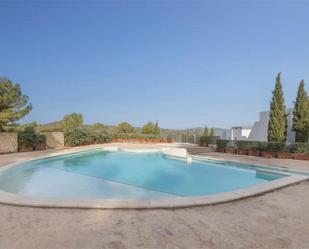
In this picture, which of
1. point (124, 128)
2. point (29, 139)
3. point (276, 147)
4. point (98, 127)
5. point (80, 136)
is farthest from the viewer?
point (98, 127)

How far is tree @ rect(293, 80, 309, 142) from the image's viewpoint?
520 inches

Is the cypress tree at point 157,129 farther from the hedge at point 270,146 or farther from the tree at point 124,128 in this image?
the hedge at point 270,146

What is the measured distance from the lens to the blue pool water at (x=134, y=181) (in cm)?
636

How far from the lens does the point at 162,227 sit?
10.4 feet

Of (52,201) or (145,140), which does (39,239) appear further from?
(145,140)

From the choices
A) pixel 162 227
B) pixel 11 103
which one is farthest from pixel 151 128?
pixel 162 227

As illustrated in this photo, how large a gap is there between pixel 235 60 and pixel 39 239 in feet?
56.9

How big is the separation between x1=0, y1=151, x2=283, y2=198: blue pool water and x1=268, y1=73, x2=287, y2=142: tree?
5.40 metres

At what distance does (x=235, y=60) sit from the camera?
654 inches

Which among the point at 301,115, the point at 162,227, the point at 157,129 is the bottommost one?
the point at 162,227

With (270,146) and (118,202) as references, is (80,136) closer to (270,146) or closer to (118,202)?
(270,146)

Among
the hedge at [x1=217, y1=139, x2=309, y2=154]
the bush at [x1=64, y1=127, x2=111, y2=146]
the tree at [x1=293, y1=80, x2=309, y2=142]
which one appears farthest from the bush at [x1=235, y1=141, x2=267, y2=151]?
the bush at [x1=64, y1=127, x2=111, y2=146]

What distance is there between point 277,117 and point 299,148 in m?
2.64

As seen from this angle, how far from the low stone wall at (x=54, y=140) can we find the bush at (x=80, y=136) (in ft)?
3.05
